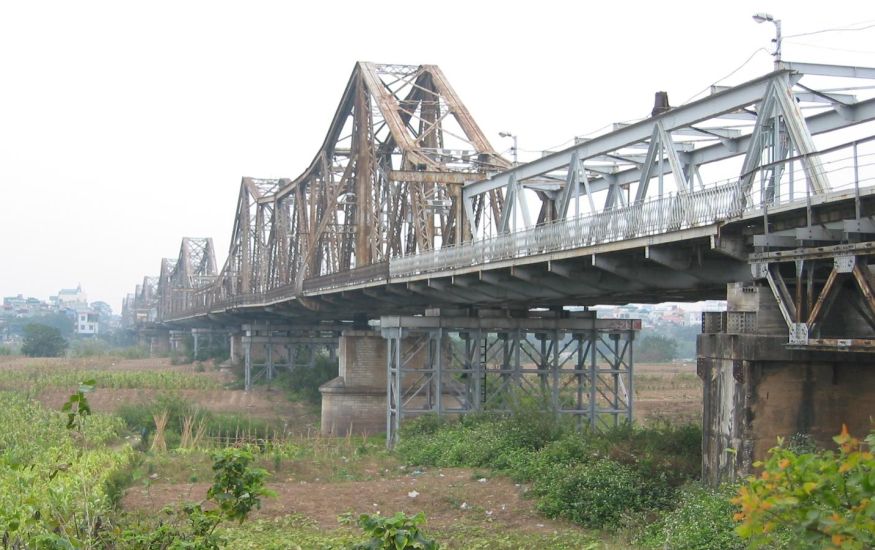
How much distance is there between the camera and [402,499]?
19.2 m

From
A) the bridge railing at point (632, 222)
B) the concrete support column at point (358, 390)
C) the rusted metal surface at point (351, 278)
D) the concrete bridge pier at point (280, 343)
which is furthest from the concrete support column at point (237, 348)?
the bridge railing at point (632, 222)

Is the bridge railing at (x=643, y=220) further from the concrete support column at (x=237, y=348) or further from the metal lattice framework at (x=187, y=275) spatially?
the metal lattice framework at (x=187, y=275)

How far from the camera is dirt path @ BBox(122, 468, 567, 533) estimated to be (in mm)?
17438

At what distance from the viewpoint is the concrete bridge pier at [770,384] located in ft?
48.1

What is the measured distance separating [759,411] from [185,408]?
32523mm

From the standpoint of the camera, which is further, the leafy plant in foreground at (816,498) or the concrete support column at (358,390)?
the concrete support column at (358,390)

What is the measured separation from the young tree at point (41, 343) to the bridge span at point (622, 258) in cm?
9293

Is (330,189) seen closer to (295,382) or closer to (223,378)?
(295,382)

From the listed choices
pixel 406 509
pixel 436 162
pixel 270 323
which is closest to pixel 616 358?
pixel 436 162

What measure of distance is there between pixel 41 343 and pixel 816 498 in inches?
5623

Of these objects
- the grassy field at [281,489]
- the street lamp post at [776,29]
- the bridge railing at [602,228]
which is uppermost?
the street lamp post at [776,29]

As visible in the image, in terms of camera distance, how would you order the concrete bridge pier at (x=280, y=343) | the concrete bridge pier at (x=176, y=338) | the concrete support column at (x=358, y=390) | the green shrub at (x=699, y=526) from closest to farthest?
1. the green shrub at (x=699, y=526)
2. the concrete support column at (x=358, y=390)
3. the concrete bridge pier at (x=280, y=343)
4. the concrete bridge pier at (x=176, y=338)

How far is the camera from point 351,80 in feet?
176

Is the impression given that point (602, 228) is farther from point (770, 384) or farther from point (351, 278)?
point (351, 278)
